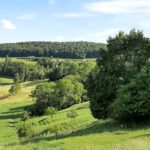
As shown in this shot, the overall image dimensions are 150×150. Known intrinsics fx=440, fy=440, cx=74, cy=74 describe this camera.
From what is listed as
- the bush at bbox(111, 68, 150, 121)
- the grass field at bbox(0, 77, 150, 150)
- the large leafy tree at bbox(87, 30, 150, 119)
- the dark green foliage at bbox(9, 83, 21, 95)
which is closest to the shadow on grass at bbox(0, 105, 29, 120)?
the grass field at bbox(0, 77, 150, 150)

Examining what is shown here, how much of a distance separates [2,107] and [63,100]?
3106cm

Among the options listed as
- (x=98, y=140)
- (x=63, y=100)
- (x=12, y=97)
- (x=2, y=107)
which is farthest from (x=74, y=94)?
(x=98, y=140)

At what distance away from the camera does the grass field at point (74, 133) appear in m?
28.9

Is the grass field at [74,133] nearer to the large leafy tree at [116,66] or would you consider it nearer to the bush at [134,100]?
the bush at [134,100]

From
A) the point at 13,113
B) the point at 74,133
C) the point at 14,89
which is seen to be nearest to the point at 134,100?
the point at 74,133

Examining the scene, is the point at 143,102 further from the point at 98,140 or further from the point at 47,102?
the point at 47,102

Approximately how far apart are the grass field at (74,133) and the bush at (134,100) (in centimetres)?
122

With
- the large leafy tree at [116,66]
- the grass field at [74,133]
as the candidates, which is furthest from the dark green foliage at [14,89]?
the large leafy tree at [116,66]

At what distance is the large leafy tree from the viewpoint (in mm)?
45781

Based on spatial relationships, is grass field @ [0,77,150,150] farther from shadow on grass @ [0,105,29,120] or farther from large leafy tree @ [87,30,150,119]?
large leafy tree @ [87,30,150,119]

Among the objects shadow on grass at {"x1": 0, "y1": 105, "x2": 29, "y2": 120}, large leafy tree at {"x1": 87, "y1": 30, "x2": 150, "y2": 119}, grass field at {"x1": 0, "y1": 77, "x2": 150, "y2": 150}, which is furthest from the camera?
shadow on grass at {"x1": 0, "y1": 105, "x2": 29, "y2": 120}

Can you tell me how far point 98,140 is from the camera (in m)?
32.4

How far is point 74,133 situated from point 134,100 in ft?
24.0

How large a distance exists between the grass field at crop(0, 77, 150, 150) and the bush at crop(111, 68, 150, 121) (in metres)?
1.22
